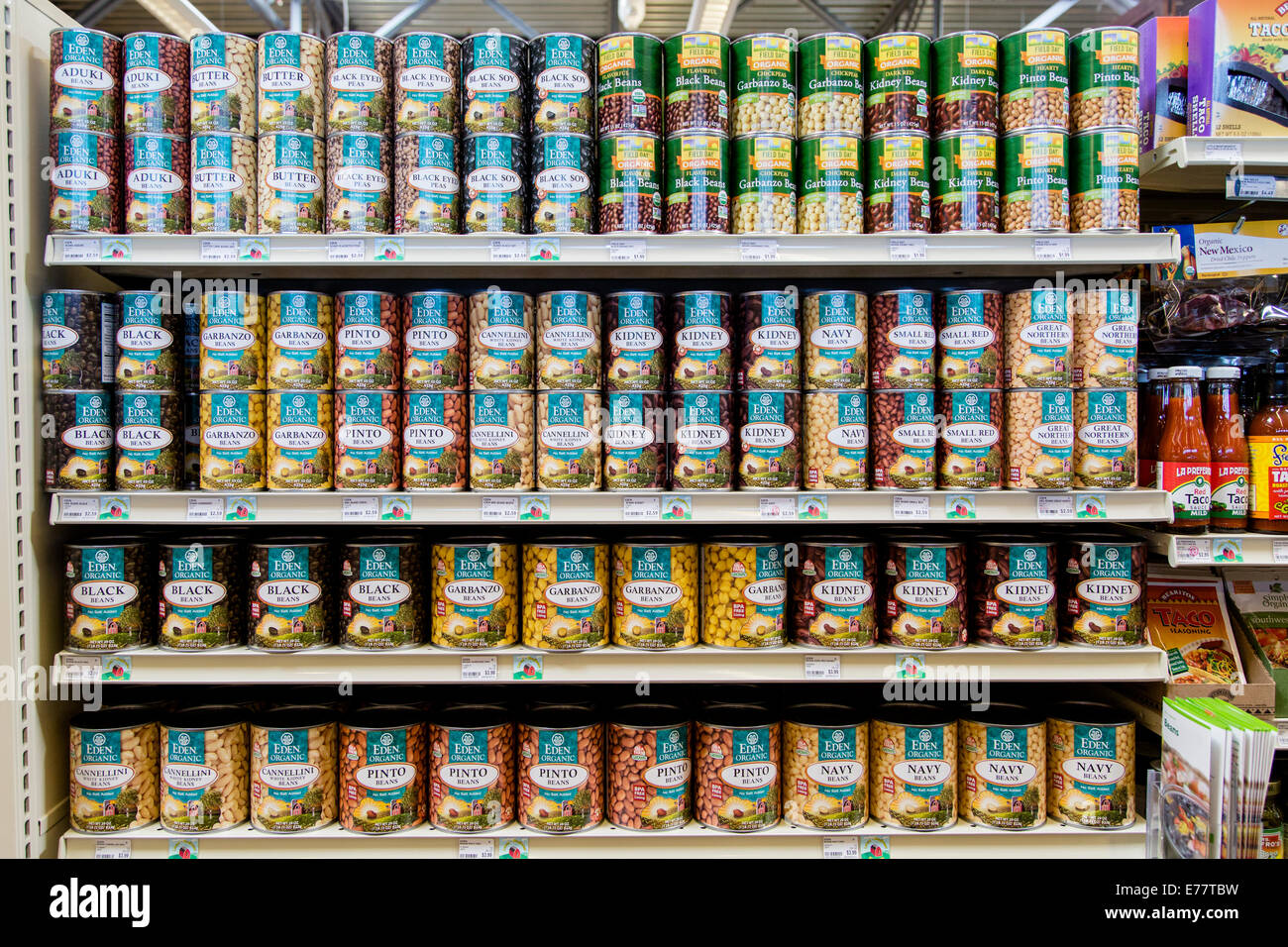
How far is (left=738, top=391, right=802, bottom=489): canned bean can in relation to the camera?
1681 millimetres

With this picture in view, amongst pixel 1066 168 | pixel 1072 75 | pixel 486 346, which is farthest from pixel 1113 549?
pixel 486 346

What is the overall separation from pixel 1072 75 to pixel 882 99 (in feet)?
1.47

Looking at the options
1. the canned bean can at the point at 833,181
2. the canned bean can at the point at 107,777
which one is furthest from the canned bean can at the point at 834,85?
the canned bean can at the point at 107,777

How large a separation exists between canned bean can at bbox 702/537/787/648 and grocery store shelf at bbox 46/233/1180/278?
24.9 inches

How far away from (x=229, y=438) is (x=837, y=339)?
4.38 feet

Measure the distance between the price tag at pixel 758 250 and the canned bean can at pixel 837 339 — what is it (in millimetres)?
132

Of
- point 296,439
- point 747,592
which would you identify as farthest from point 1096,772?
point 296,439

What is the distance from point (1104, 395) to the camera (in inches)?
66.0

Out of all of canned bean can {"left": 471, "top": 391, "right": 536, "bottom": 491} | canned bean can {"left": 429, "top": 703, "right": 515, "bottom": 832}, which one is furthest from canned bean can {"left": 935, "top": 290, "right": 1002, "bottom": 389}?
canned bean can {"left": 429, "top": 703, "right": 515, "bottom": 832}

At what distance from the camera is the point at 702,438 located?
168cm

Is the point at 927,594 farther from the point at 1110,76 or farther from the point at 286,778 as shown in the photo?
the point at 286,778

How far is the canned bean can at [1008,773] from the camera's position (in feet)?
5.65

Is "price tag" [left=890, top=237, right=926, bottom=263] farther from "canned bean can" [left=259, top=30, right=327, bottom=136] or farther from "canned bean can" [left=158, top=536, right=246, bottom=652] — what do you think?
"canned bean can" [left=158, top=536, right=246, bottom=652]

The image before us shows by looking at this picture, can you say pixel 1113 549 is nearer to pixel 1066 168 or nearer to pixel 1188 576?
pixel 1188 576
